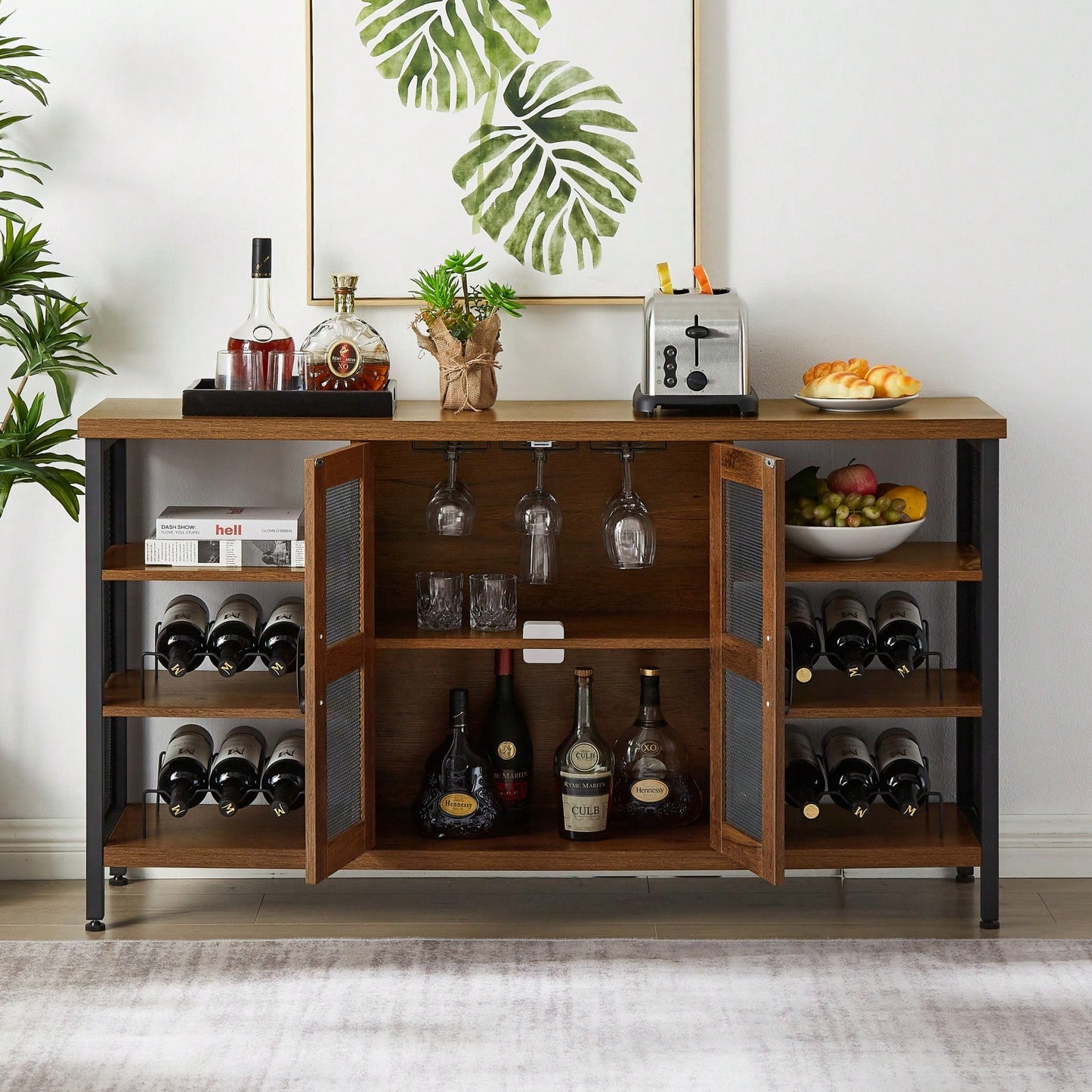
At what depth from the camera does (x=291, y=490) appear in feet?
10.1

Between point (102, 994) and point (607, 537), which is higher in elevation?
point (607, 537)

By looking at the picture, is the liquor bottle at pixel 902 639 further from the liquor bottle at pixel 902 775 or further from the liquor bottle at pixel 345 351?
the liquor bottle at pixel 345 351

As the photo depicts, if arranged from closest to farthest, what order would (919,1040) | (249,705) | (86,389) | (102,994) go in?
(919,1040) < (102,994) < (249,705) < (86,389)

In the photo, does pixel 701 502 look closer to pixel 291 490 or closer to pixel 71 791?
pixel 291 490

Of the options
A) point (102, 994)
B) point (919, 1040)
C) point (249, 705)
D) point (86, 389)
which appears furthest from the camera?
point (86, 389)

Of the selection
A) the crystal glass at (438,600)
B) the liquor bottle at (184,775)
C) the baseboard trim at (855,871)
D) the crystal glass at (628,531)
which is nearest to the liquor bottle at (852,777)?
the baseboard trim at (855,871)

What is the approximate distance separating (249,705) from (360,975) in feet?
1.98

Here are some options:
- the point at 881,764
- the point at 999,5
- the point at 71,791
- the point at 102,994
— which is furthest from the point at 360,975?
the point at 999,5

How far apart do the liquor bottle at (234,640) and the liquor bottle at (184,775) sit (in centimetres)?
19

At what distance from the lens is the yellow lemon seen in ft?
9.19

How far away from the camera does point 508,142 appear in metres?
2.94

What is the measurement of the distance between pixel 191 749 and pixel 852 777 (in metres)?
1.46

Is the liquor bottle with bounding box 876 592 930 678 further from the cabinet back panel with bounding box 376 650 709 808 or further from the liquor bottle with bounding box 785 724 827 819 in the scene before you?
the cabinet back panel with bounding box 376 650 709 808

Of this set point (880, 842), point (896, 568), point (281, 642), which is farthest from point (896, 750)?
point (281, 642)
